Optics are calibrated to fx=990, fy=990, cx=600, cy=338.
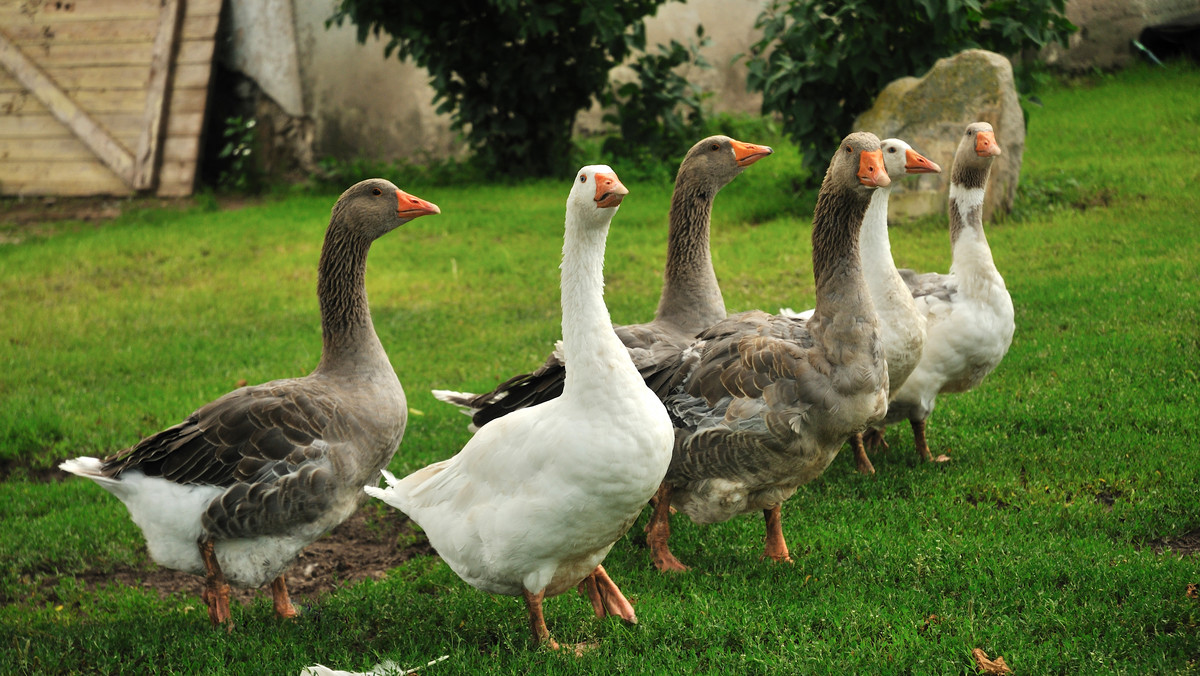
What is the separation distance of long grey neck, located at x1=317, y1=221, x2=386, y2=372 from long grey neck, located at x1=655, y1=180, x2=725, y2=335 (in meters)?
1.89

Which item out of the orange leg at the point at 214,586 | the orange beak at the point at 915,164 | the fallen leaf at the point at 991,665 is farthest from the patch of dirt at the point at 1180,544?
the orange leg at the point at 214,586

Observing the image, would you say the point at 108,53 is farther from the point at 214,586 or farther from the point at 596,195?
the point at 596,195

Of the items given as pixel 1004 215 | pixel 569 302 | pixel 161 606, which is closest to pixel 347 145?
pixel 1004 215

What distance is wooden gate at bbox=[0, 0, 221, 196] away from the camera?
14.2m

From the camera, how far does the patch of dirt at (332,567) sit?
5.49 m

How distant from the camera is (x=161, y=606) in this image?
5180mm

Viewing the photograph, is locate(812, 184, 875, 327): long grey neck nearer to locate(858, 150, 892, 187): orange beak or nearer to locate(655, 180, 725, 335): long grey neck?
locate(858, 150, 892, 187): orange beak

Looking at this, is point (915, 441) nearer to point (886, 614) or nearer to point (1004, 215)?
point (886, 614)

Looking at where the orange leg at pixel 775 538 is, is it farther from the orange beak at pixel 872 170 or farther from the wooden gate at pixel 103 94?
the wooden gate at pixel 103 94

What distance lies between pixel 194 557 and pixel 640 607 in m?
2.15

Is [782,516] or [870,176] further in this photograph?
[782,516]

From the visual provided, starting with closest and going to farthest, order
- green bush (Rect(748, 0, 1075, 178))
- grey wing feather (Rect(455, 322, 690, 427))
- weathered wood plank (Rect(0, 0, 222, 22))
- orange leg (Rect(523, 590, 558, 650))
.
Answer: orange leg (Rect(523, 590, 558, 650)), grey wing feather (Rect(455, 322, 690, 427)), green bush (Rect(748, 0, 1075, 178)), weathered wood plank (Rect(0, 0, 222, 22))

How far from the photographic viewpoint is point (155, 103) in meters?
14.2

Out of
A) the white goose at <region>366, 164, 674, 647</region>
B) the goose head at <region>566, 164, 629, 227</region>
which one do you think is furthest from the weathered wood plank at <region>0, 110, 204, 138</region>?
the goose head at <region>566, 164, 629, 227</region>
